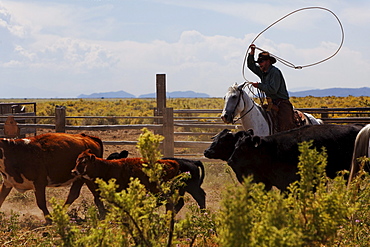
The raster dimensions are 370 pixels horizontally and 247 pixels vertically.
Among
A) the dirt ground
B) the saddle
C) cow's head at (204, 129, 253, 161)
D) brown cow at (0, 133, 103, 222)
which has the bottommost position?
the dirt ground

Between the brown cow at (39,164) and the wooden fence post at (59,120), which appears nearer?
the brown cow at (39,164)

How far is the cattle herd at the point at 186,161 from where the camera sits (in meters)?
6.02

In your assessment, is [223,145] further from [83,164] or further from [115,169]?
[83,164]

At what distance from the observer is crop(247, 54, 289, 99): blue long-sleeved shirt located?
8.69 metres

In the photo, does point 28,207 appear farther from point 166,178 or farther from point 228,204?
point 228,204

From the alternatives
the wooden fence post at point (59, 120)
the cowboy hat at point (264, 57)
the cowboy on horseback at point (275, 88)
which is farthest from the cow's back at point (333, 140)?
the wooden fence post at point (59, 120)

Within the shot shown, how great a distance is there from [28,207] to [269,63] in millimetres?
4966

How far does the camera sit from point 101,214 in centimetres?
682

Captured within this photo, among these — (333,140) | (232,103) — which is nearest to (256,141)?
(333,140)

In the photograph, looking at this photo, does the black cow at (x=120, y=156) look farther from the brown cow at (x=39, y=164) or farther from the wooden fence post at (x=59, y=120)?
the wooden fence post at (x=59, y=120)

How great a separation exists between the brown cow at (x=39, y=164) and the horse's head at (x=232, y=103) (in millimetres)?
2418

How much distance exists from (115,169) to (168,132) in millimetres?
5666

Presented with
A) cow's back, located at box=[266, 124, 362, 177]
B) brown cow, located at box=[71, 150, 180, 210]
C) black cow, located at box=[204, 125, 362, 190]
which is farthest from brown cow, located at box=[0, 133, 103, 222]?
cow's back, located at box=[266, 124, 362, 177]

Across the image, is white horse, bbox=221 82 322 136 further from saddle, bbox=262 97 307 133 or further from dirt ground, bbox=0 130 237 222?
dirt ground, bbox=0 130 237 222
